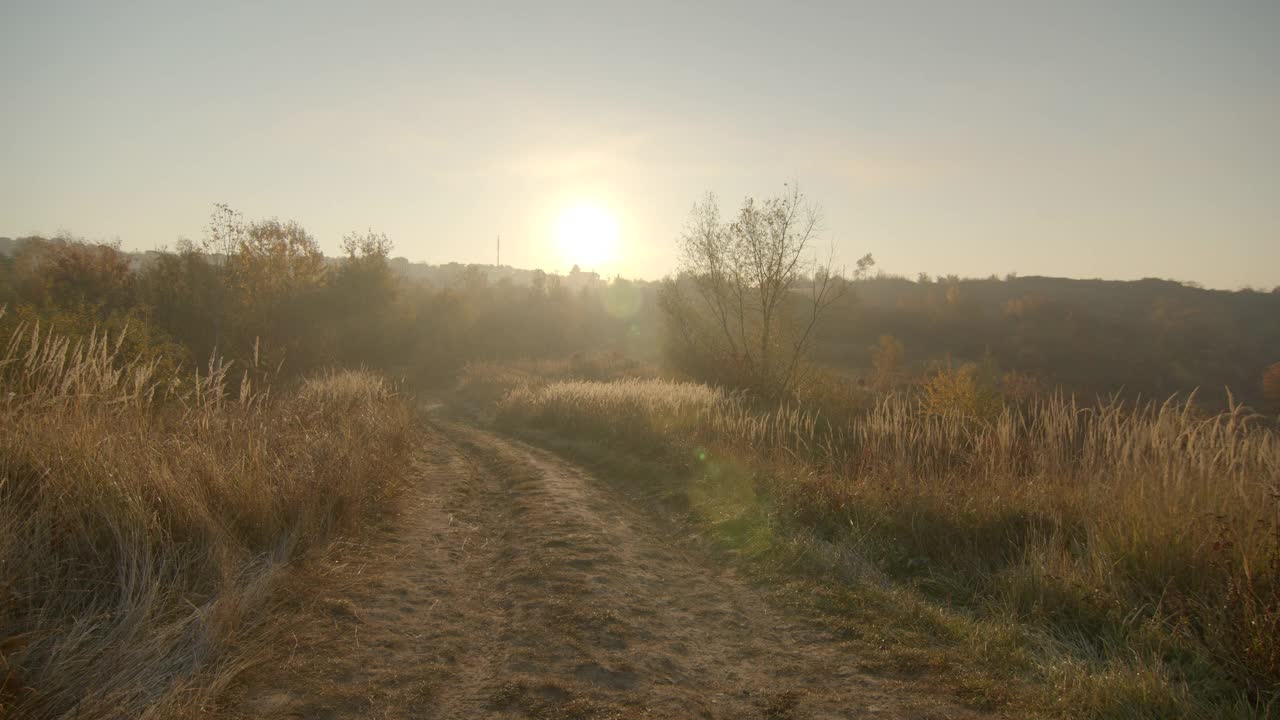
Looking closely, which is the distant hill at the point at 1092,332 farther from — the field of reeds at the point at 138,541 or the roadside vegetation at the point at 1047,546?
the field of reeds at the point at 138,541

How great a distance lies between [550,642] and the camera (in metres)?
4.60

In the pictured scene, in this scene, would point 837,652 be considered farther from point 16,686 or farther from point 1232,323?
point 1232,323

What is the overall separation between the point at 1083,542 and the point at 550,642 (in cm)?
482

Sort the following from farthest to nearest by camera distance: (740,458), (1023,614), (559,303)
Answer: (559,303)
(740,458)
(1023,614)

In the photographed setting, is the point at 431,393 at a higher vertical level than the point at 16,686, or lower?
lower

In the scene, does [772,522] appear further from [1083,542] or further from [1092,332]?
[1092,332]

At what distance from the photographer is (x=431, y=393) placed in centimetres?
2930

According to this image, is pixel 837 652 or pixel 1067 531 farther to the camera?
pixel 1067 531

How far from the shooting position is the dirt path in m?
3.74

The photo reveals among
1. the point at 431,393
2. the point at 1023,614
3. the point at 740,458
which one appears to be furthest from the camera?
the point at 431,393

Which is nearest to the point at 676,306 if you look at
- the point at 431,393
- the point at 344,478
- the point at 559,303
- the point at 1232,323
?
the point at 431,393

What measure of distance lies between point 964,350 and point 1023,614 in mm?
48162

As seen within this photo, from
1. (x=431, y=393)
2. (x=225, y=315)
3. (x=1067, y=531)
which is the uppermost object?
(x=225, y=315)

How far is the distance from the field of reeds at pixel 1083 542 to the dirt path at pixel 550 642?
102 cm
